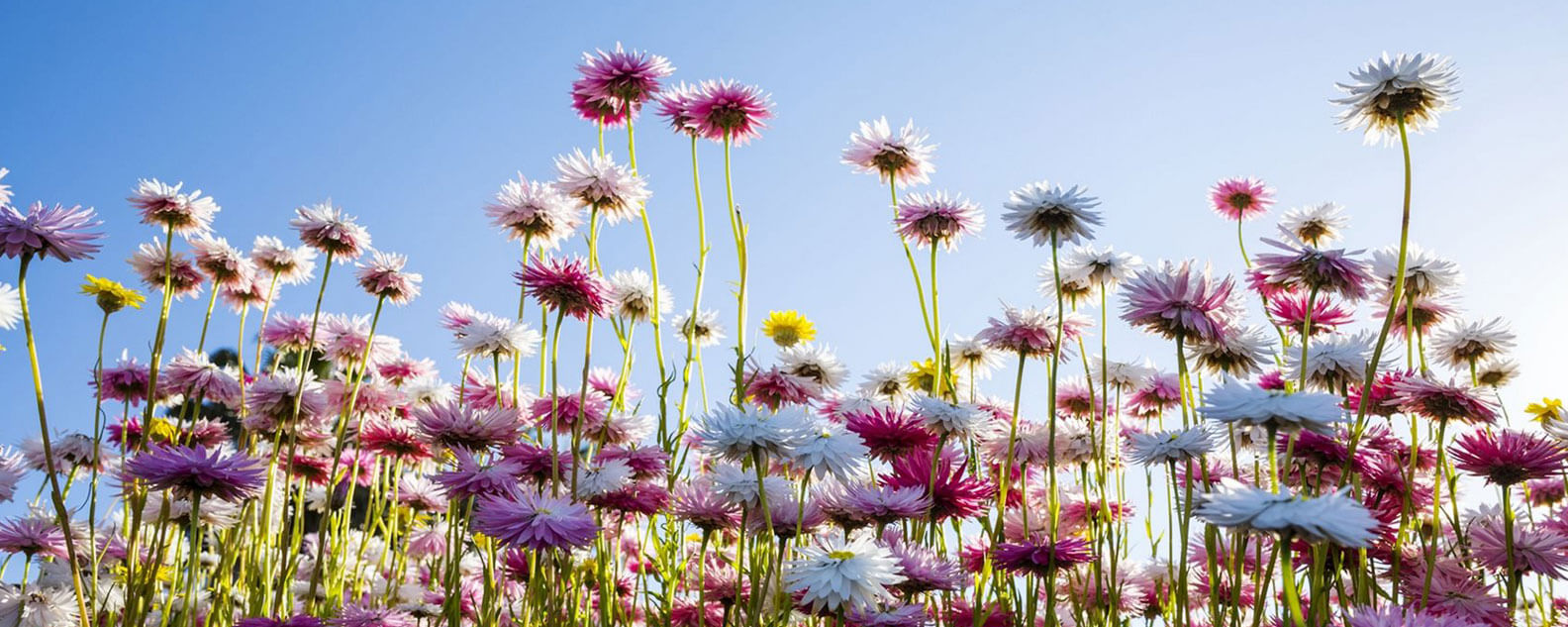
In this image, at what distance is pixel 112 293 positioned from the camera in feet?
11.1

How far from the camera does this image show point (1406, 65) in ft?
7.73

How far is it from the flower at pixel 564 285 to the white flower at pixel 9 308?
1.27 meters

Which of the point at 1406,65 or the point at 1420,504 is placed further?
the point at 1420,504

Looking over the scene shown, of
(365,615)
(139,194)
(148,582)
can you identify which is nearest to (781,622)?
(365,615)

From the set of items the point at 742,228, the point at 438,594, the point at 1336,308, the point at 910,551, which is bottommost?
the point at 438,594

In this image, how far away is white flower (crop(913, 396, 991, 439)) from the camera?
2627mm

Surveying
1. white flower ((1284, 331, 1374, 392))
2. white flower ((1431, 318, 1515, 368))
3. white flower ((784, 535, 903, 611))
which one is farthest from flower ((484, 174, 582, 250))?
white flower ((1431, 318, 1515, 368))

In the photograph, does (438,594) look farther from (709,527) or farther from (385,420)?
(709,527)

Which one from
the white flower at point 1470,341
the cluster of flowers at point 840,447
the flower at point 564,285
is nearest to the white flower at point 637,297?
the cluster of flowers at point 840,447

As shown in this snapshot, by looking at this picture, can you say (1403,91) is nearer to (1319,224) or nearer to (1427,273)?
(1427,273)

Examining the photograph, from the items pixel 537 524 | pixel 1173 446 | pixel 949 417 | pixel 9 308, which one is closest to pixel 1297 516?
pixel 1173 446

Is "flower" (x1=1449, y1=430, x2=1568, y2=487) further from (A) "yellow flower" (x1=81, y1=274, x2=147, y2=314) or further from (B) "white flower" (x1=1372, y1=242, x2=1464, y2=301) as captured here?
(A) "yellow flower" (x1=81, y1=274, x2=147, y2=314)

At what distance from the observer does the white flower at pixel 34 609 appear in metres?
3.00

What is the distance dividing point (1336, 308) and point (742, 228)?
5.82ft
